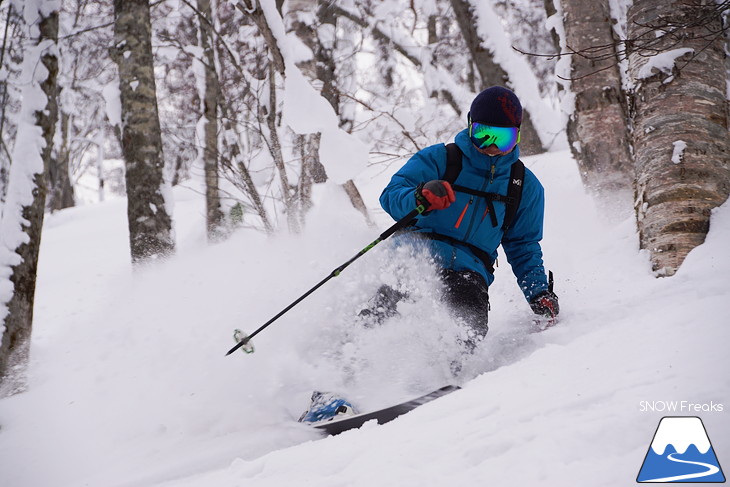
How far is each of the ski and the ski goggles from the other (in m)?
1.49

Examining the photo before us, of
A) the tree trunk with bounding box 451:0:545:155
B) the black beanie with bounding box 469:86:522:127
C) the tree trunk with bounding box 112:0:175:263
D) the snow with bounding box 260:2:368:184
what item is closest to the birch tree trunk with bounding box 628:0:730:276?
the black beanie with bounding box 469:86:522:127

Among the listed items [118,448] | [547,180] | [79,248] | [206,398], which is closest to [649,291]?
[206,398]

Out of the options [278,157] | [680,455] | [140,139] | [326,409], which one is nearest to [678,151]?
[680,455]

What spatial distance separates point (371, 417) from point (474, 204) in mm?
1449

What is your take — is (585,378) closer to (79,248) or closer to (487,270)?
(487,270)

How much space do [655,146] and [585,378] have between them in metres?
2.03

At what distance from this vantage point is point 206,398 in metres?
A: 3.25

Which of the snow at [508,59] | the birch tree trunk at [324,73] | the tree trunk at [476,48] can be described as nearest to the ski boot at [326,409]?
the birch tree trunk at [324,73]

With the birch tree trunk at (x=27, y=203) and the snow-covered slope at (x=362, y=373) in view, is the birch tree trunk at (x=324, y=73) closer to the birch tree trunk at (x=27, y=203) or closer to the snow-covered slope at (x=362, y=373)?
the snow-covered slope at (x=362, y=373)

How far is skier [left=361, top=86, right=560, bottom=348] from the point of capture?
3.15 metres

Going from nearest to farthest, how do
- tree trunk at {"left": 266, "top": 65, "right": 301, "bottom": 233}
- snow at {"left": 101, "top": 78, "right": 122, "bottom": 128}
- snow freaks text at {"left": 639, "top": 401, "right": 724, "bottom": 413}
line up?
snow freaks text at {"left": 639, "top": 401, "right": 724, "bottom": 413} → snow at {"left": 101, "top": 78, "right": 122, "bottom": 128} → tree trunk at {"left": 266, "top": 65, "right": 301, "bottom": 233}

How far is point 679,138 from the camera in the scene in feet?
10.6

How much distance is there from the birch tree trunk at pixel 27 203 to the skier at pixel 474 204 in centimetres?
333

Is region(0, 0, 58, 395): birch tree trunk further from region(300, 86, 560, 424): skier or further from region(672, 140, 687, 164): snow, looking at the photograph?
region(672, 140, 687, 164): snow
